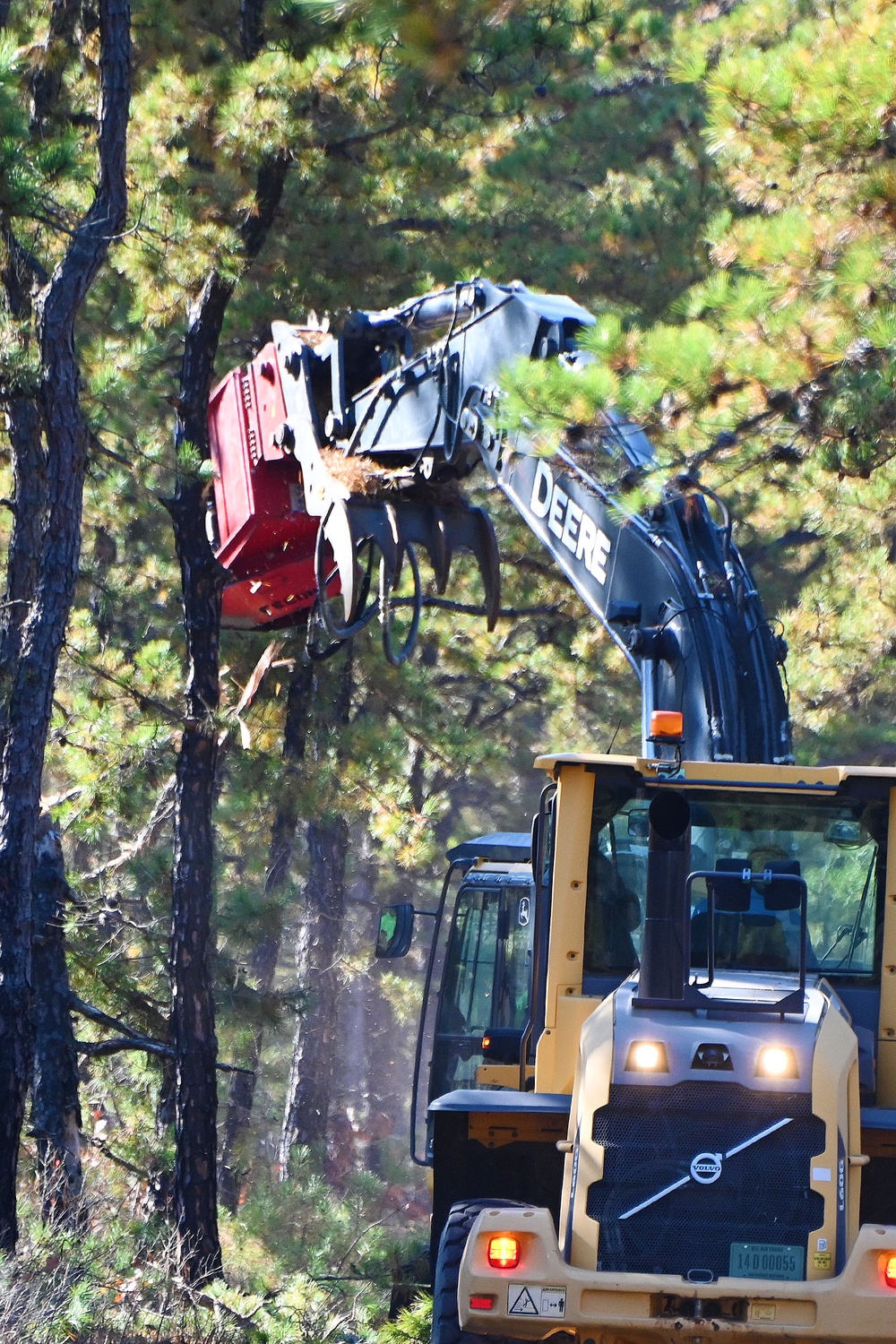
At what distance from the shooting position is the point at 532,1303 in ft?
17.0

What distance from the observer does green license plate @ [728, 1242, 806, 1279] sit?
5301 millimetres

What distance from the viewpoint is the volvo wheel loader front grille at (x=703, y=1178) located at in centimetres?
535

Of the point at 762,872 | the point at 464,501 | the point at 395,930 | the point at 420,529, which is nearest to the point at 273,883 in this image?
the point at 464,501

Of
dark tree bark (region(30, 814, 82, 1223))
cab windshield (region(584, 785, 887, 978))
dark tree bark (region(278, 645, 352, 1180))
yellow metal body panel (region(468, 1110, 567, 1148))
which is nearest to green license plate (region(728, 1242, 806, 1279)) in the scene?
yellow metal body panel (region(468, 1110, 567, 1148))

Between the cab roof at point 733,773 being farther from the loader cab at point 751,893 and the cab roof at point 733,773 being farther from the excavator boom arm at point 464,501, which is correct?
the excavator boom arm at point 464,501

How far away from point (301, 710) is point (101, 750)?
3920 mm

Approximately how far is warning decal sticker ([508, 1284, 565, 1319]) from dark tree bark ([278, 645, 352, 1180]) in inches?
646

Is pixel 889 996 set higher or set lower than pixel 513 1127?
higher

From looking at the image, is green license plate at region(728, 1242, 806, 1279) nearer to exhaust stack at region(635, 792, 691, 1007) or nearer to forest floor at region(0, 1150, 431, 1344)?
exhaust stack at region(635, 792, 691, 1007)

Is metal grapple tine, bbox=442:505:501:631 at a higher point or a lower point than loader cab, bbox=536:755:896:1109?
higher

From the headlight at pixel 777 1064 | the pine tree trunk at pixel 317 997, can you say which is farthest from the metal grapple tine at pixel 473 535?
the pine tree trunk at pixel 317 997

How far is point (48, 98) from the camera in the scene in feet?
35.2

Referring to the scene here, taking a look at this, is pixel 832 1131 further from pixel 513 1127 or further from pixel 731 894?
pixel 513 1127

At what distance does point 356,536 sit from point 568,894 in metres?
3.39
